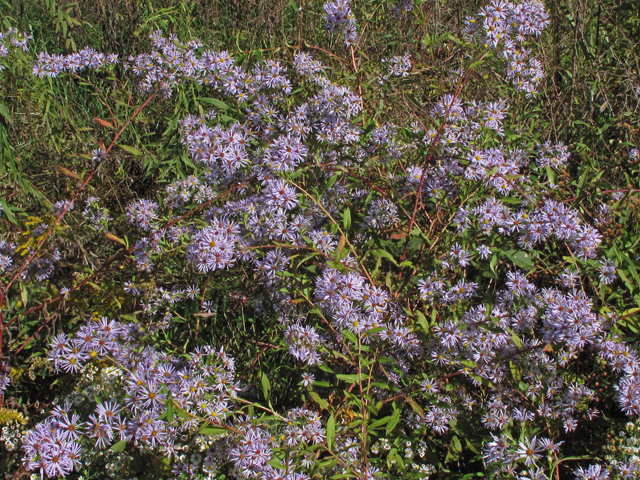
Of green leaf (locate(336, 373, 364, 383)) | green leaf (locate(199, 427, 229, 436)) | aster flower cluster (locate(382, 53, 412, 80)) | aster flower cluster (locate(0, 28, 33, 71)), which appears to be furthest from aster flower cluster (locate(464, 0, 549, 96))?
aster flower cluster (locate(0, 28, 33, 71))

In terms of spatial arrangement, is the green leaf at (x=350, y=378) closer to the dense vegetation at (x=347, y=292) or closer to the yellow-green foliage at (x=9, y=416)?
the dense vegetation at (x=347, y=292)

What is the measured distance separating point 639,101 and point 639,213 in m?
0.86

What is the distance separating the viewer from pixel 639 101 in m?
2.78

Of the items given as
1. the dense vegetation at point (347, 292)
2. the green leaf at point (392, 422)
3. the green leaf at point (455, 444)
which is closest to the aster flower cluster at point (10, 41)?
the dense vegetation at point (347, 292)

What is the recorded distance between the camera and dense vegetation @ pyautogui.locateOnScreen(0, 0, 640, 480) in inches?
70.1

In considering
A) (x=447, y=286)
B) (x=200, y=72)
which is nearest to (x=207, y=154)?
(x=200, y=72)

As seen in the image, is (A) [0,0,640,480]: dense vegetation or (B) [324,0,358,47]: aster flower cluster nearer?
(A) [0,0,640,480]: dense vegetation

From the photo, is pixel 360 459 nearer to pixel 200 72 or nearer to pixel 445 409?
pixel 445 409

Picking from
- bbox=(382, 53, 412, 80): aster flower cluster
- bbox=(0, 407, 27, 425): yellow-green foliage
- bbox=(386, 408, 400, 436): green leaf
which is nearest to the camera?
bbox=(386, 408, 400, 436): green leaf

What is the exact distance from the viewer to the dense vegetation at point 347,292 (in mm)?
1780

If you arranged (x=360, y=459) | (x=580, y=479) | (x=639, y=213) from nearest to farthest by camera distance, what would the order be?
1. (x=580, y=479)
2. (x=360, y=459)
3. (x=639, y=213)

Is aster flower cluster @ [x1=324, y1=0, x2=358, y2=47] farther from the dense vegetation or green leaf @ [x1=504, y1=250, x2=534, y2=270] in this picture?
green leaf @ [x1=504, y1=250, x2=534, y2=270]

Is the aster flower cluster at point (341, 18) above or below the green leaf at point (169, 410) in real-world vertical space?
above

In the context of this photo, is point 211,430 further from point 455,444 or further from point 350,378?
point 455,444
